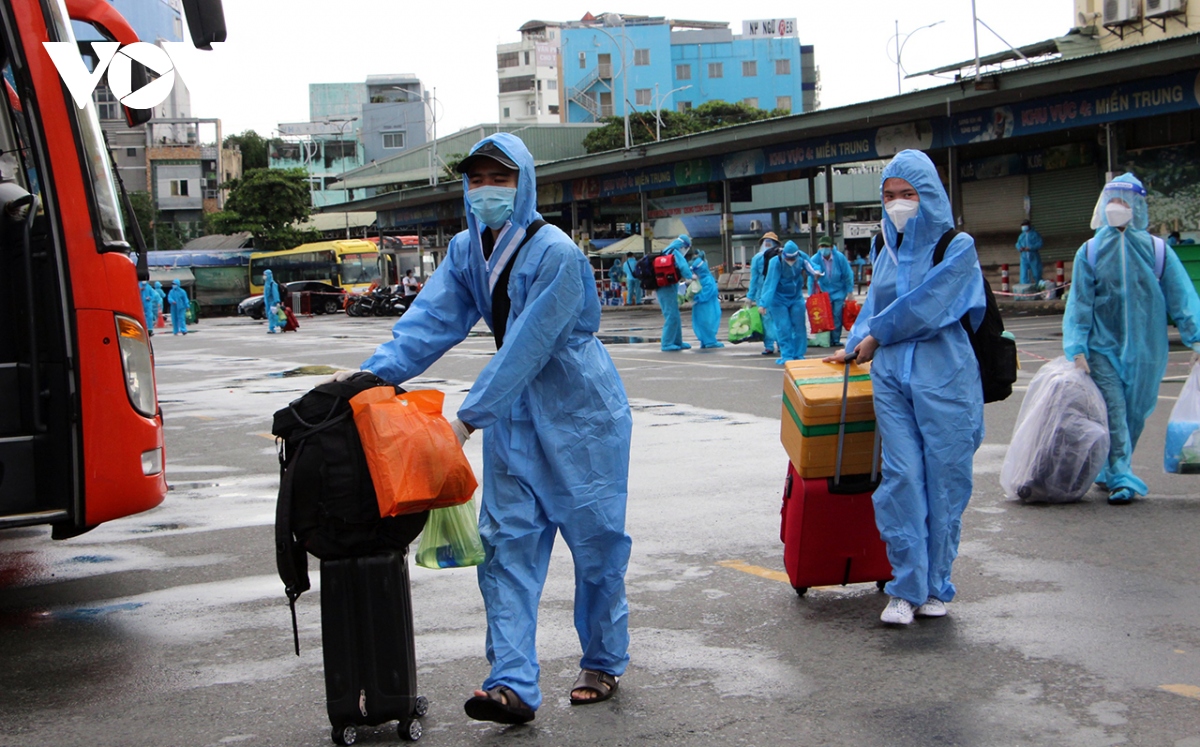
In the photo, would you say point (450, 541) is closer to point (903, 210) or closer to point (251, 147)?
point (903, 210)

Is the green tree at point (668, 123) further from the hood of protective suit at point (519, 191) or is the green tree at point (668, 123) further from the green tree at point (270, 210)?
the hood of protective suit at point (519, 191)

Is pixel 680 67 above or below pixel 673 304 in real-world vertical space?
above

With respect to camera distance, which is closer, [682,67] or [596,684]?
[596,684]

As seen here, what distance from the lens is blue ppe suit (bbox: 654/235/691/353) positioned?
2053 cm

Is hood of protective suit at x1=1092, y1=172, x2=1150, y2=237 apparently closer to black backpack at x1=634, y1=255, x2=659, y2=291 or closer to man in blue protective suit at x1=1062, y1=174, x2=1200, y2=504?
man in blue protective suit at x1=1062, y1=174, x2=1200, y2=504

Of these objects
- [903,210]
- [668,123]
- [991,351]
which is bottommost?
[991,351]

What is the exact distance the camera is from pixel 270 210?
72000 mm

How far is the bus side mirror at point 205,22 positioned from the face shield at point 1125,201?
14.8 ft

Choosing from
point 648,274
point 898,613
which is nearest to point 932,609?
point 898,613

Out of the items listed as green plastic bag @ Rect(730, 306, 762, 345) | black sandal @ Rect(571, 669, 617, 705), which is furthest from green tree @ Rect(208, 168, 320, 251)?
black sandal @ Rect(571, 669, 617, 705)

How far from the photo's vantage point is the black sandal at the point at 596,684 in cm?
407

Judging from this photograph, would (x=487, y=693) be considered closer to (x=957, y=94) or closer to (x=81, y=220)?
(x=81, y=220)

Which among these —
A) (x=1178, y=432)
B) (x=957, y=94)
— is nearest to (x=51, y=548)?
(x=1178, y=432)

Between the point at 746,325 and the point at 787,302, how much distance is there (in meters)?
1.96
